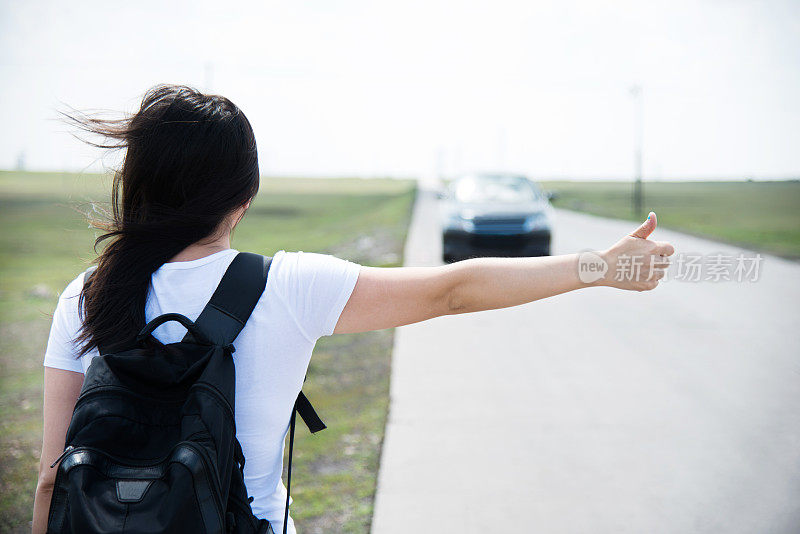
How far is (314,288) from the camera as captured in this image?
1344 millimetres

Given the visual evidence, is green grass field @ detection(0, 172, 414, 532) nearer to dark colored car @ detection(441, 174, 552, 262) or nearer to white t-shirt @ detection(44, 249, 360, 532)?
white t-shirt @ detection(44, 249, 360, 532)

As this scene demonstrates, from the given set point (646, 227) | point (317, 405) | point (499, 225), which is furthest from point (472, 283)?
point (499, 225)

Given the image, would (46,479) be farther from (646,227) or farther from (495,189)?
(495,189)

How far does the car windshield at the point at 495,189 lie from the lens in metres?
11.6

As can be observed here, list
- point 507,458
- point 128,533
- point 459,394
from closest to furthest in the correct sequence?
1. point 128,533
2. point 507,458
3. point 459,394

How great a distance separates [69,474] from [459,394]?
4249 mm

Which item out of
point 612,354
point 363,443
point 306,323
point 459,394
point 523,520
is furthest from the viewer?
point 612,354

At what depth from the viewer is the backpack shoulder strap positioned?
4.17 feet

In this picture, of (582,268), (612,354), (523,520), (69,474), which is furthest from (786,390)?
(69,474)

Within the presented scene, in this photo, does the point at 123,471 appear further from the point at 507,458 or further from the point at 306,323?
the point at 507,458

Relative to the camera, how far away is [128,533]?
1148mm

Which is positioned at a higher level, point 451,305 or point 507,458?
point 451,305

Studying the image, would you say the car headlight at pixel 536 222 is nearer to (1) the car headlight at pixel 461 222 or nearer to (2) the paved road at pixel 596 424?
(1) the car headlight at pixel 461 222

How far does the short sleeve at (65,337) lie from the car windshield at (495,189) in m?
10.3
